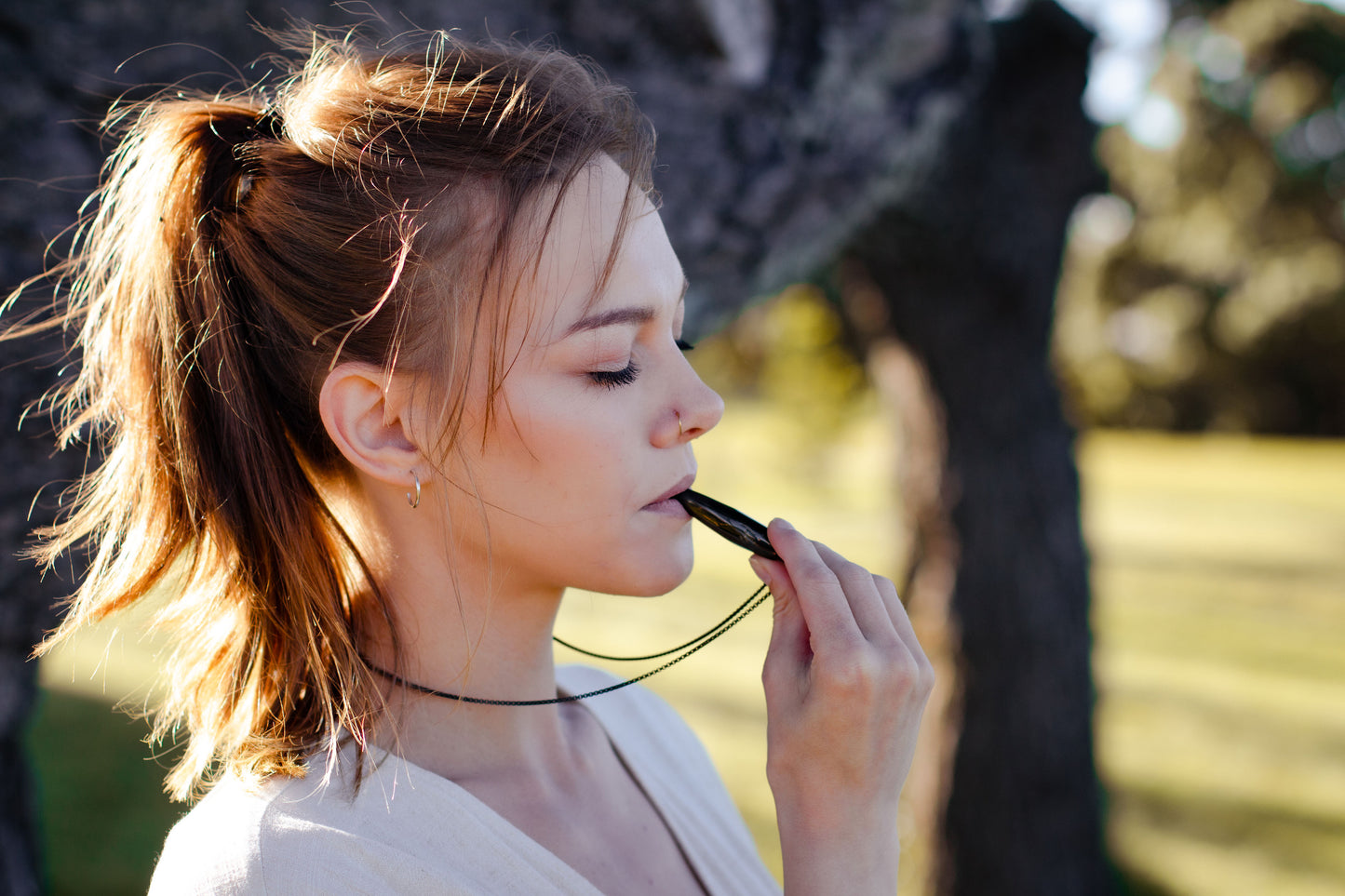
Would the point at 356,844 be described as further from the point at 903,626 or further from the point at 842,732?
the point at 903,626

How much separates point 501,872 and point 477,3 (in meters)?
1.97

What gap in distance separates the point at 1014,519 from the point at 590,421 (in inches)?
121

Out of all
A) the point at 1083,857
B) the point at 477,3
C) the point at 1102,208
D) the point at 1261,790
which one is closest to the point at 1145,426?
the point at 1102,208

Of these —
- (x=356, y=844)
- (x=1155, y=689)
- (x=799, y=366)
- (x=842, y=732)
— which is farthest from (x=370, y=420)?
(x=799, y=366)

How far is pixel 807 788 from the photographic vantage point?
1235mm

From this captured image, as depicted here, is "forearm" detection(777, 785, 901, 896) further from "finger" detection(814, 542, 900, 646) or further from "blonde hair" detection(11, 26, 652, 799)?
"blonde hair" detection(11, 26, 652, 799)

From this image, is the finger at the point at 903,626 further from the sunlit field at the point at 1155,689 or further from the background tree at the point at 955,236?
the background tree at the point at 955,236

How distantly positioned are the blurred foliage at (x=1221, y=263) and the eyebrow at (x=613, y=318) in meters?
15.4

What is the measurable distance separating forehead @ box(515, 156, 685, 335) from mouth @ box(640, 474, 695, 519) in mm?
254

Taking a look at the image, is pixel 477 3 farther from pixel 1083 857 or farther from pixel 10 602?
pixel 1083 857

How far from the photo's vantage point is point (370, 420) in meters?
1.31

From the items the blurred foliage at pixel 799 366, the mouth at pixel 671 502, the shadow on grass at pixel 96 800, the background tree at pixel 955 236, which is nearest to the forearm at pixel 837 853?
the mouth at pixel 671 502

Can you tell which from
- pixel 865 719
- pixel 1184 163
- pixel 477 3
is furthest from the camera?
pixel 1184 163

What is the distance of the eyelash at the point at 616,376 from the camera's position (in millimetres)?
1286
